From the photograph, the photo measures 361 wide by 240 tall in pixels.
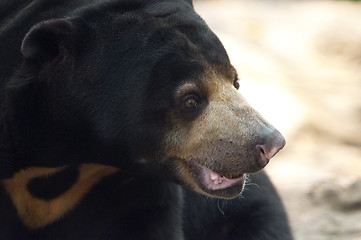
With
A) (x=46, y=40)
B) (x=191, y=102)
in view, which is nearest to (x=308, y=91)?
(x=191, y=102)

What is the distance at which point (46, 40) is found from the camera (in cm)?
438

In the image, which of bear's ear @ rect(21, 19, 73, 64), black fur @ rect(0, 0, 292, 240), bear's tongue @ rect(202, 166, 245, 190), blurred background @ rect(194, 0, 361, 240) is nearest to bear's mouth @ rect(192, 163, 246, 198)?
bear's tongue @ rect(202, 166, 245, 190)

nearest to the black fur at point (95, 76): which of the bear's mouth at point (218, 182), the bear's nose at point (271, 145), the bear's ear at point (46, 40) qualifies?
the bear's ear at point (46, 40)

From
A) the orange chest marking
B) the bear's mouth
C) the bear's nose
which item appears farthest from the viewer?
the orange chest marking

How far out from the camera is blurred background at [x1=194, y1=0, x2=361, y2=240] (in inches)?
271

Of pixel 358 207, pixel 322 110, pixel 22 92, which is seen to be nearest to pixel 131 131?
pixel 22 92

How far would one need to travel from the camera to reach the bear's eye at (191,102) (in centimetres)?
438

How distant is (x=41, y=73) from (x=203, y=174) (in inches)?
36.2

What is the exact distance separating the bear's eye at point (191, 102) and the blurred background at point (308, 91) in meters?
2.28

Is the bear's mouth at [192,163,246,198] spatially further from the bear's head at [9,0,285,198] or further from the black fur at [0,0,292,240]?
the black fur at [0,0,292,240]

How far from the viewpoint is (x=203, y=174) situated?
4496 mm

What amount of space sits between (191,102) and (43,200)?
1.02 metres

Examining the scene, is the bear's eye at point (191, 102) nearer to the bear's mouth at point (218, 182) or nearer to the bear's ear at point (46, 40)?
the bear's mouth at point (218, 182)

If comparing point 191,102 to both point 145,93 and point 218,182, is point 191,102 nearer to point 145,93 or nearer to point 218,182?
point 145,93
